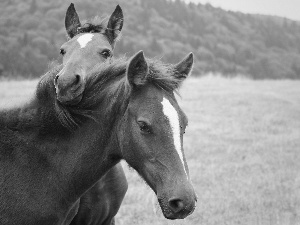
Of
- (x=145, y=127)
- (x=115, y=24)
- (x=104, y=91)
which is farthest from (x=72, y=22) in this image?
(x=145, y=127)

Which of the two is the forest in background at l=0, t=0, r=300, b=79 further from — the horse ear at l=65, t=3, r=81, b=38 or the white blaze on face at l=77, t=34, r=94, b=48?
the white blaze on face at l=77, t=34, r=94, b=48

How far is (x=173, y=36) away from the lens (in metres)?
40.5

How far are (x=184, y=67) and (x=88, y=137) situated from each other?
0.97 m

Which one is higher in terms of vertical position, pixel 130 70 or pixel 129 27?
pixel 130 70

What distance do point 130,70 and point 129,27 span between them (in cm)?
3876

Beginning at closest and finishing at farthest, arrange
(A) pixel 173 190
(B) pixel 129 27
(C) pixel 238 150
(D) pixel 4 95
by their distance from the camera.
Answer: (A) pixel 173 190 → (C) pixel 238 150 → (D) pixel 4 95 → (B) pixel 129 27

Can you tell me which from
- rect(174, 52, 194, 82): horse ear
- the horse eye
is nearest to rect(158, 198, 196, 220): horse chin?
rect(174, 52, 194, 82): horse ear

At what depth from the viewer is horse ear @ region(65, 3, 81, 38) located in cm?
629

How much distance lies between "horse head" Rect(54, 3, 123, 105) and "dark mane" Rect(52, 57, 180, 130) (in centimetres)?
7

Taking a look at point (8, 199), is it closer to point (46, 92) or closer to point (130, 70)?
point (46, 92)

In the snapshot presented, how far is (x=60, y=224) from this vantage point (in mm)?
3336

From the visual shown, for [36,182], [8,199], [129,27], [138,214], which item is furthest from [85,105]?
[129,27]

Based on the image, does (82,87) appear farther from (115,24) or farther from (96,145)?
(115,24)

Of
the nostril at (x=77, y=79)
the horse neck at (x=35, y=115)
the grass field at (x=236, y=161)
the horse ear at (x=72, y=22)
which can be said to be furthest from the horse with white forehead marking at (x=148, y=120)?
the horse ear at (x=72, y=22)
